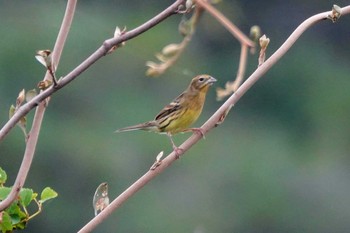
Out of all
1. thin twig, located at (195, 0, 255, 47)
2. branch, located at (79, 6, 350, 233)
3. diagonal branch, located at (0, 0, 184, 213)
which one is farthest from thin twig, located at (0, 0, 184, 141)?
branch, located at (79, 6, 350, 233)

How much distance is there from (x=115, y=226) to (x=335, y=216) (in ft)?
8.45

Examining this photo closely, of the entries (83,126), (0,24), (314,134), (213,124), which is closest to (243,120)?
(314,134)

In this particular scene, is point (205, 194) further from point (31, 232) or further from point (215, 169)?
point (31, 232)

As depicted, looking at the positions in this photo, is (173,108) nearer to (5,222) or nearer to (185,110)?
(185,110)

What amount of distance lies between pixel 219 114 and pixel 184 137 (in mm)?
10912

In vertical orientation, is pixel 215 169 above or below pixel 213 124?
above

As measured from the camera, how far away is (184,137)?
12.9 meters

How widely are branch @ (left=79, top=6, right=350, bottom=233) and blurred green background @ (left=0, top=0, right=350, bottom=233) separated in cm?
1100

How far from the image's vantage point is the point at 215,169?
53.1 feet

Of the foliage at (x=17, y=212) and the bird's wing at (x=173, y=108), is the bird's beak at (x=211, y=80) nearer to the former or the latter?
the bird's wing at (x=173, y=108)

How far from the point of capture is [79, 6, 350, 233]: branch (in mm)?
1972

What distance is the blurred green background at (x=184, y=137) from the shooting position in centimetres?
1460

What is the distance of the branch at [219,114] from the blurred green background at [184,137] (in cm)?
1100

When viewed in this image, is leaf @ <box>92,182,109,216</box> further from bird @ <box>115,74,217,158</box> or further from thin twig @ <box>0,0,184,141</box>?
bird @ <box>115,74,217,158</box>
